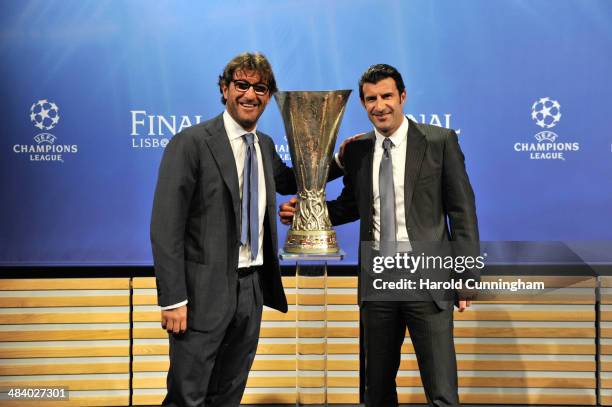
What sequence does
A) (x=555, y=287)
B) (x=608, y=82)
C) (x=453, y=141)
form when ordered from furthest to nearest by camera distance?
(x=608, y=82) < (x=555, y=287) < (x=453, y=141)

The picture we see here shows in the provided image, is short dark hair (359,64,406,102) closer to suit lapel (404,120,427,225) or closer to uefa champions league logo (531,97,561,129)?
suit lapel (404,120,427,225)

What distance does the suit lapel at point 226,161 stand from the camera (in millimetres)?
2121

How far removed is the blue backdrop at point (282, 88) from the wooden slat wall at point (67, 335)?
16cm

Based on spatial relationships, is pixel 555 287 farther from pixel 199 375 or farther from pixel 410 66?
pixel 199 375

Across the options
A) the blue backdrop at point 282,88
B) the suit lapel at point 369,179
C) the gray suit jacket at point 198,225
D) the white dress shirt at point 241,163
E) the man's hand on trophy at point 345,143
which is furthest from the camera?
the blue backdrop at point 282,88

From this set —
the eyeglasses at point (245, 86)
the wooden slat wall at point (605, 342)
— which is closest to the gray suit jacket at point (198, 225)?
the eyeglasses at point (245, 86)

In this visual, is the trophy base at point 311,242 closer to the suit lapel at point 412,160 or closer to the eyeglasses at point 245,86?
the suit lapel at point 412,160

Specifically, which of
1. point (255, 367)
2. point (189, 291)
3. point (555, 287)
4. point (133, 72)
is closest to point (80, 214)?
point (133, 72)

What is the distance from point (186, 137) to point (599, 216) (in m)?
2.21

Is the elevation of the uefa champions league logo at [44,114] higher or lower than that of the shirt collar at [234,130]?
higher

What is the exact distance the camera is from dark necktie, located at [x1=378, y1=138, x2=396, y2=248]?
7.37 feet

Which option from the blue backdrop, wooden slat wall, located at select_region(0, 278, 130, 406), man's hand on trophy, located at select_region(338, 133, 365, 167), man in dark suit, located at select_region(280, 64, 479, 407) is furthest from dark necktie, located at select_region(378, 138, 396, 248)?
wooden slat wall, located at select_region(0, 278, 130, 406)

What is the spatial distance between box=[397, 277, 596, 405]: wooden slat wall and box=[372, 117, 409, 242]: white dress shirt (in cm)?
118

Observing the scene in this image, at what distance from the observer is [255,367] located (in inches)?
132
